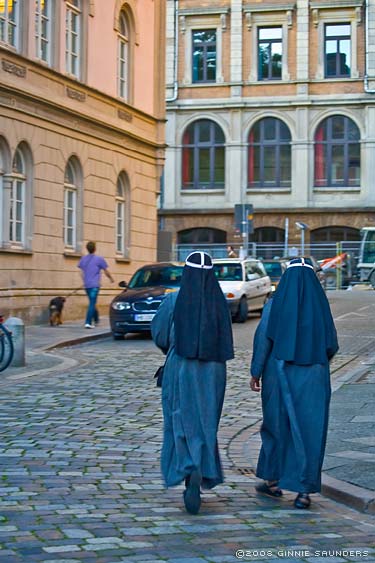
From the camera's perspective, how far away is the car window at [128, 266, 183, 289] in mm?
23312

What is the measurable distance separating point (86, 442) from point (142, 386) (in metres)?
4.46

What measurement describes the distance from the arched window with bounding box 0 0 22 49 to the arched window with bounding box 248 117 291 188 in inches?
1114

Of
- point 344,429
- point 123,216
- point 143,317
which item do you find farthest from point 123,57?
point 344,429

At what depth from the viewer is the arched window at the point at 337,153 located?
2008 inches

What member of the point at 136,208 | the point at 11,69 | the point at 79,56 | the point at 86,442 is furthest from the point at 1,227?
the point at 86,442

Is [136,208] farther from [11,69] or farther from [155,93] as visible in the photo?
[11,69]

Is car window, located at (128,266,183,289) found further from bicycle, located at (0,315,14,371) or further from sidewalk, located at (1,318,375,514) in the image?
bicycle, located at (0,315,14,371)

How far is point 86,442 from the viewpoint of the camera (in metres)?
10.0

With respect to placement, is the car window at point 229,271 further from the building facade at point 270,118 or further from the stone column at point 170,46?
the stone column at point 170,46

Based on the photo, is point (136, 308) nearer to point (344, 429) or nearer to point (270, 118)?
point (344, 429)

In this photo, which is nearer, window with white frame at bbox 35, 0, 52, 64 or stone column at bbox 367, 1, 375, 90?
window with white frame at bbox 35, 0, 52, 64

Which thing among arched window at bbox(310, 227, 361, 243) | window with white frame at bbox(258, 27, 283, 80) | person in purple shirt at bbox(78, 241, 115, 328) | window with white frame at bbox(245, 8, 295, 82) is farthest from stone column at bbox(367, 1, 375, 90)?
person in purple shirt at bbox(78, 241, 115, 328)

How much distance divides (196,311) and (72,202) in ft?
67.4

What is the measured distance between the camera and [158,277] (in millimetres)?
23578
